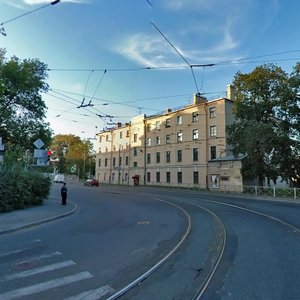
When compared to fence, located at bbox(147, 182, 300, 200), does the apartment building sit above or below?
above

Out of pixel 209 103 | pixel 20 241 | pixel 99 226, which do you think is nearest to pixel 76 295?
pixel 20 241

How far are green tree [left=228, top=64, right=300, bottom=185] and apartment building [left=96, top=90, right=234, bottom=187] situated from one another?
24.6 feet

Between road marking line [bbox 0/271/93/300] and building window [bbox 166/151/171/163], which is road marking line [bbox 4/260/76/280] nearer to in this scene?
road marking line [bbox 0/271/93/300]

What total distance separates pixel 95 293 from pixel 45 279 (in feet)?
4.28

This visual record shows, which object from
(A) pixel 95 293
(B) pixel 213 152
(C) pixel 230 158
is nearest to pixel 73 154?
(B) pixel 213 152

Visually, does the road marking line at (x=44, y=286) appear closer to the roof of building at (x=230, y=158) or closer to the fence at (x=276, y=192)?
the fence at (x=276, y=192)

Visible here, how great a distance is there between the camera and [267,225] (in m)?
13.8

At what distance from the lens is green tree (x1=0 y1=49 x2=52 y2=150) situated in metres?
36.3

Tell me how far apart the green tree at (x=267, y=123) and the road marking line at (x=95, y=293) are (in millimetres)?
31737

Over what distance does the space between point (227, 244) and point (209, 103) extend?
142 feet

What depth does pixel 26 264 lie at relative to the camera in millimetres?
7512

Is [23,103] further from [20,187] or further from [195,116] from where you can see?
[195,116]

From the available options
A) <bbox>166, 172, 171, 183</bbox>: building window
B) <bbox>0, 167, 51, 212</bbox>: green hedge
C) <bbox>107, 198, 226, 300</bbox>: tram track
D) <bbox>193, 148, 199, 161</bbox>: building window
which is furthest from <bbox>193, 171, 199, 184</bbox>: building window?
<bbox>107, 198, 226, 300</bbox>: tram track

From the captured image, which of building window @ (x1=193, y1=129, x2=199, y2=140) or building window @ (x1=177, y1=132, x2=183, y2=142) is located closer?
building window @ (x1=193, y1=129, x2=199, y2=140)
